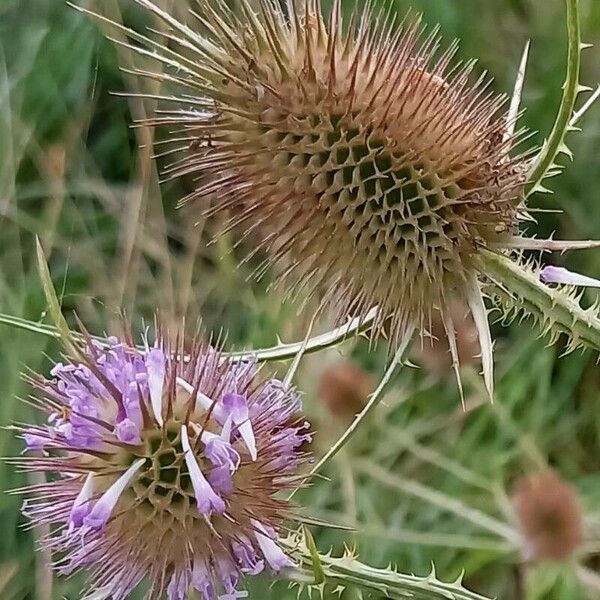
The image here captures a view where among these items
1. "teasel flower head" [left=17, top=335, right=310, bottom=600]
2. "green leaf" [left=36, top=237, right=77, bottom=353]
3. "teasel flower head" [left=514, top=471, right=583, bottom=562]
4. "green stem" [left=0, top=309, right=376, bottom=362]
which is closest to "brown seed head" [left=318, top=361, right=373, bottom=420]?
"teasel flower head" [left=514, top=471, right=583, bottom=562]

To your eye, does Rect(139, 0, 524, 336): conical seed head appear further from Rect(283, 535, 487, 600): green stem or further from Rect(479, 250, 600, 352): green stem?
Rect(283, 535, 487, 600): green stem

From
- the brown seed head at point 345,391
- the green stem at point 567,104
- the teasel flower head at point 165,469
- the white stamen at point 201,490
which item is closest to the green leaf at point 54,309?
the teasel flower head at point 165,469

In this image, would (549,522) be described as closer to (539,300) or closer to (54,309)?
(539,300)

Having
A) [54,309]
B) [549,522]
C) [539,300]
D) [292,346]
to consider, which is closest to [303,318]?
[549,522]

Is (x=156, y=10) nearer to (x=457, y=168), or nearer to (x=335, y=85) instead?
(x=335, y=85)

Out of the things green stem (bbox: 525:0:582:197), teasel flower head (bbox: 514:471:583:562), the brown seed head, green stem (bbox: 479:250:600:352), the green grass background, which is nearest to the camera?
green stem (bbox: 525:0:582:197)

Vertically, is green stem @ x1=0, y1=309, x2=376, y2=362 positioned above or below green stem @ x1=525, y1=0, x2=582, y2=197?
below
